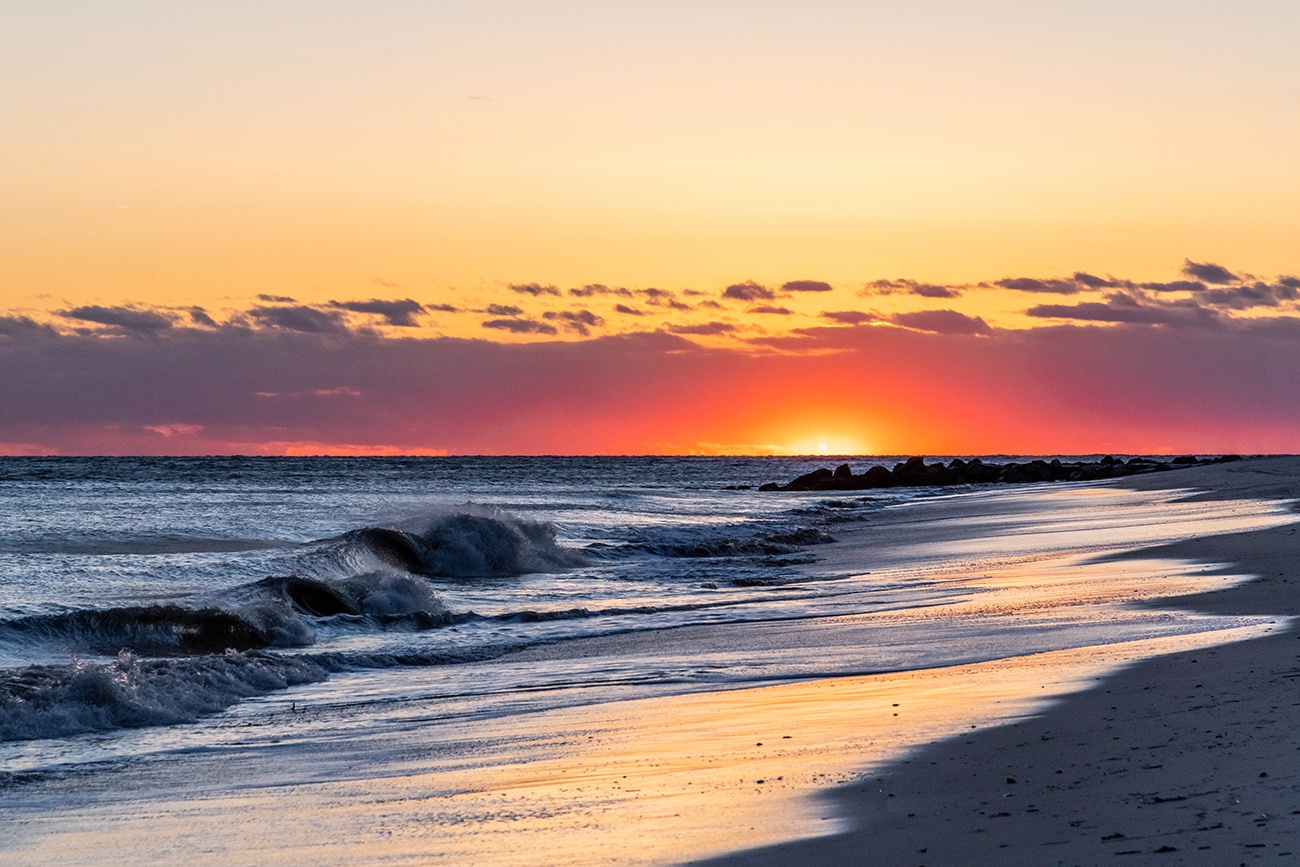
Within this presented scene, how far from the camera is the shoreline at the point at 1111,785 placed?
431 cm

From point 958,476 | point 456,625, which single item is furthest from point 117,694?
point 958,476

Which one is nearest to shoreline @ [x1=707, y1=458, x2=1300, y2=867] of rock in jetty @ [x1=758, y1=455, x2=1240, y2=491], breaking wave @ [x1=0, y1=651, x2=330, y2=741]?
breaking wave @ [x1=0, y1=651, x2=330, y2=741]

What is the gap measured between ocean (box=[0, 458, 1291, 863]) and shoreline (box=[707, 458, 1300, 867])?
79 centimetres

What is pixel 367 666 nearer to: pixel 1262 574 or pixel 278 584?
pixel 278 584

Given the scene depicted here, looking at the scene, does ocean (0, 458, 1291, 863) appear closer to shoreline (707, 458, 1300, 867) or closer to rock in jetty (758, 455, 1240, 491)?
shoreline (707, 458, 1300, 867)

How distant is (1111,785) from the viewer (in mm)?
5105

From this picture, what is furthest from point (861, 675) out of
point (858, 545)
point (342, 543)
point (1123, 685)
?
point (858, 545)

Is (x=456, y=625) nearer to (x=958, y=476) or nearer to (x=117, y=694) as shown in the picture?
(x=117, y=694)

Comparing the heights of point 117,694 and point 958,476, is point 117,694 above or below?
below

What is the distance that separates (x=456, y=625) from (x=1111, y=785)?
33.6 feet

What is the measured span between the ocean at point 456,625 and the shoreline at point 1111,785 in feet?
2.60

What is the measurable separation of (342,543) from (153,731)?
45.2ft

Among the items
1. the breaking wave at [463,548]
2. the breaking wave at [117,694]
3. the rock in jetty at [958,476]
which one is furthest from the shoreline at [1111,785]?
the rock in jetty at [958,476]

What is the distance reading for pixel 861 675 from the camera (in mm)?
9094
